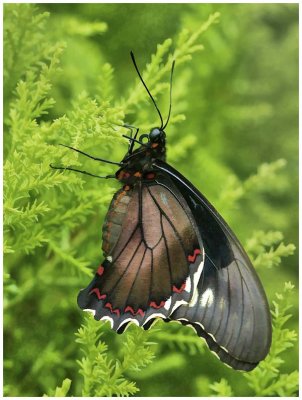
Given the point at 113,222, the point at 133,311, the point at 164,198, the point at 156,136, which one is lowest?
the point at 133,311

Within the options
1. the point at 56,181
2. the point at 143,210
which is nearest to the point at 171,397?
the point at 143,210

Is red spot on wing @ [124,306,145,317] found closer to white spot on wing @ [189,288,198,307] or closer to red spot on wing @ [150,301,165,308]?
red spot on wing @ [150,301,165,308]

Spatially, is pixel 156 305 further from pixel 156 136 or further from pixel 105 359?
pixel 156 136

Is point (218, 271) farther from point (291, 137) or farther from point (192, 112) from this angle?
point (291, 137)

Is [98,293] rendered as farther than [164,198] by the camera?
No

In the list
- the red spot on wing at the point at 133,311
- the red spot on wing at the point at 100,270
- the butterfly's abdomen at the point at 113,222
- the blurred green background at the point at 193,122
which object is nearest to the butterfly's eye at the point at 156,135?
the blurred green background at the point at 193,122

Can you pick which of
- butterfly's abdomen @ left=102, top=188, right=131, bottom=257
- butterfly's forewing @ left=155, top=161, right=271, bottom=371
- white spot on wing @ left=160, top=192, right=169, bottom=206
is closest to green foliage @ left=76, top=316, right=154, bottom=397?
butterfly's forewing @ left=155, top=161, right=271, bottom=371

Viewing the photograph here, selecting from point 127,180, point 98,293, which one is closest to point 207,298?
point 98,293
